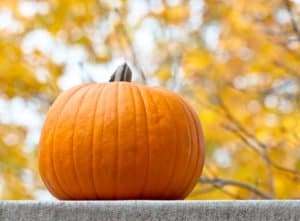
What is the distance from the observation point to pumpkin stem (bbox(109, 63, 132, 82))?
1.35 meters

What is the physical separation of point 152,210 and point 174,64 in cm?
202

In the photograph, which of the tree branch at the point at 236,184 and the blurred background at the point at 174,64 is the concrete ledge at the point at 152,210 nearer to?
the tree branch at the point at 236,184

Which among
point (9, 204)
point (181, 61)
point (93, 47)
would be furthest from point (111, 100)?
point (181, 61)

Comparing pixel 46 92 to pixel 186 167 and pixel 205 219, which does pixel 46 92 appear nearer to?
pixel 186 167

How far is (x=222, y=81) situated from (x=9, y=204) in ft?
6.80

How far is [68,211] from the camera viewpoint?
106cm

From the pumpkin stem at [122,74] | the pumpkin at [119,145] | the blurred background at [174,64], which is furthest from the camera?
the blurred background at [174,64]

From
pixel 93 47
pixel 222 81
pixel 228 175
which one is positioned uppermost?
pixel 93 47

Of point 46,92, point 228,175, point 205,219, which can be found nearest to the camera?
point 205,219

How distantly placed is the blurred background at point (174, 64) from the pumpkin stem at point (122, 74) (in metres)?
1.26

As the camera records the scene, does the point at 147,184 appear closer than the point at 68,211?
No

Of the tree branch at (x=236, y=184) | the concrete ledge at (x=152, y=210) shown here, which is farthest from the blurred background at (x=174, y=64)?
the concrete ledge at (x=152, y=210)

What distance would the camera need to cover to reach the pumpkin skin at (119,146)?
1.20m

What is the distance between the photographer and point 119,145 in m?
1.20
